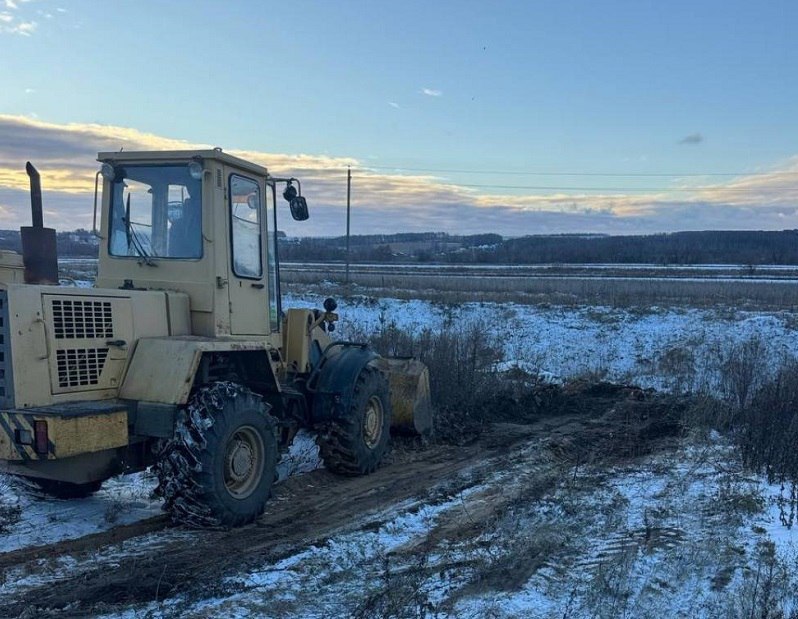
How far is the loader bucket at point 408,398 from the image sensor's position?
9977mm

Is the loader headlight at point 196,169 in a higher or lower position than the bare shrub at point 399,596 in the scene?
higher

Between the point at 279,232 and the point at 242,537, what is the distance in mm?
3004

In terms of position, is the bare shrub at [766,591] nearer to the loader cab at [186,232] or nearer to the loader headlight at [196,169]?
the loader cab at [186,232]

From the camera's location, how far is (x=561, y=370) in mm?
16906

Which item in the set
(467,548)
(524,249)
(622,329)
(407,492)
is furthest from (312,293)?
(524,249)

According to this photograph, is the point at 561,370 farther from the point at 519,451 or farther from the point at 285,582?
the point at 285,582

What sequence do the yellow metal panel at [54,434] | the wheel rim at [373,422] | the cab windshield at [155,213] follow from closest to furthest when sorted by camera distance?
the yellow metal panel at [54,434]
the cab windshield at [155,213]
the wheel rim at [373,422]

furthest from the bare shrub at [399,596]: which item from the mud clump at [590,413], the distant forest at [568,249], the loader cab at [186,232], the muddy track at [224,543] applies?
the distant forest at [568,249]

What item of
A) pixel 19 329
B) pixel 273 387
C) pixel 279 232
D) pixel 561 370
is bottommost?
pixel 561 370

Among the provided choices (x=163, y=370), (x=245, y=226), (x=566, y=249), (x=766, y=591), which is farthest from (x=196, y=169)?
(x=566, y=249)

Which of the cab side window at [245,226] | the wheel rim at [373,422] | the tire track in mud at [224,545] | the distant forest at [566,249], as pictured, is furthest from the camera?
the distant forest at [566,249]

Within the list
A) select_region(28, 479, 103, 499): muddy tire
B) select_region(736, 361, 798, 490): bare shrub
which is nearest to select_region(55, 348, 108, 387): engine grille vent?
select_region(28, 479, 103, 499): muddy tire

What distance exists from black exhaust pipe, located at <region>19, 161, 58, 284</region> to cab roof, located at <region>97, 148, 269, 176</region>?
735 millimetres

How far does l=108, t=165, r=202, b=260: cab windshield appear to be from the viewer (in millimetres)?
6754
